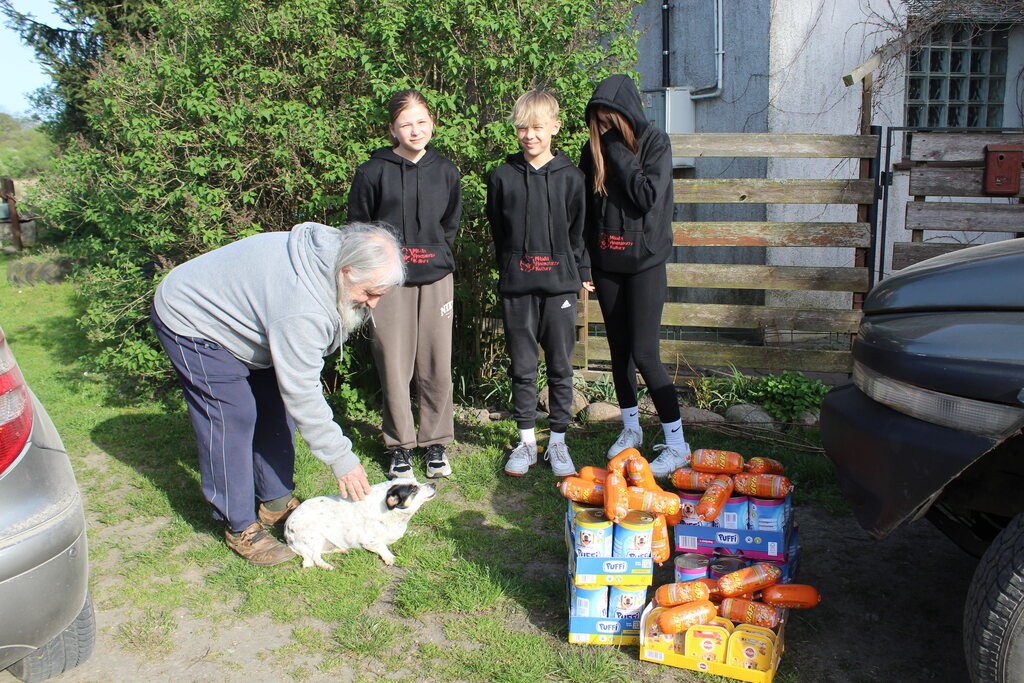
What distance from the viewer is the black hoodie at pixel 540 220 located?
429 centimetres

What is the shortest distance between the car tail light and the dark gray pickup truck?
8.23ft

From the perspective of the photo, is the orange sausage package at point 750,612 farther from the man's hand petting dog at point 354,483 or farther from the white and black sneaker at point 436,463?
the white and black sneaker at point 436,463

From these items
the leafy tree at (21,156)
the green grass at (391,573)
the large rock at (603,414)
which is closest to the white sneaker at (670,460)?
the green grass at (391,573)

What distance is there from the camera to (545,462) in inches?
183

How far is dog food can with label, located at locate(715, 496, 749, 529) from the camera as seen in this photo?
3.00m

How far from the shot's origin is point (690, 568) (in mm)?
2926

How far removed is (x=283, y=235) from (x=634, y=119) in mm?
1930

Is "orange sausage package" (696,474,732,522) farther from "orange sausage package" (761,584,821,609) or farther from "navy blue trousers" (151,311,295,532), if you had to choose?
"navy blue trousers" (151,311,295,532)

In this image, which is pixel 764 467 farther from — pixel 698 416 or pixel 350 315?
pixel 698 416

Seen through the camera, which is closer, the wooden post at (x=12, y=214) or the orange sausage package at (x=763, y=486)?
the orange sausage package at (x=763, y=486)

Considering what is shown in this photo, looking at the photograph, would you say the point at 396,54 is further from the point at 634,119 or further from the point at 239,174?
the point at 634,119

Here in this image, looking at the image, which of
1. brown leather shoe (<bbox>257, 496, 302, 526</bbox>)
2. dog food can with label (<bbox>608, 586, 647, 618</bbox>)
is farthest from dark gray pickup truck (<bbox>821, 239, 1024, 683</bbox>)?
brown leather shoe (<bbox>257, 496, 302, 526</bbox>)

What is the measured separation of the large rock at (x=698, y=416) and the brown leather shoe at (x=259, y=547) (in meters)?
2.66

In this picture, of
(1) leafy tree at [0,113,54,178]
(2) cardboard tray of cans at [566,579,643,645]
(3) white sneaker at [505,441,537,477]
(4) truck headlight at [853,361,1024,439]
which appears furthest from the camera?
(1) leafy tree at [0,113,54,178]
